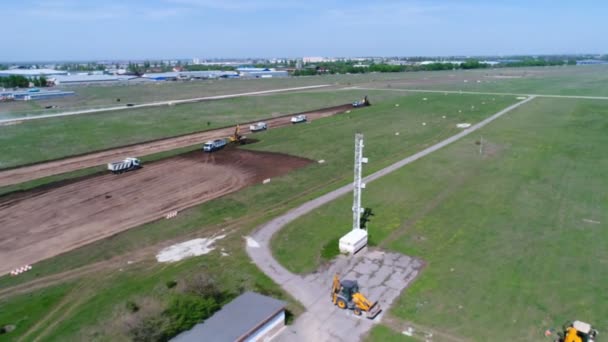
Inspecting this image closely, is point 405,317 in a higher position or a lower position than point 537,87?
lower

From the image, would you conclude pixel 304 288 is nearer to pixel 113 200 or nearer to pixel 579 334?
pixel 579 334

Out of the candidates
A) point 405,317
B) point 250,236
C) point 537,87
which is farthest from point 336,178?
point 537,87

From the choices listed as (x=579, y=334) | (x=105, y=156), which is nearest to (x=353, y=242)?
(x=579, y=334)

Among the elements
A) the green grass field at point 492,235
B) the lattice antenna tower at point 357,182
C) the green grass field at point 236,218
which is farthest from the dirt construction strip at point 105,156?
the lattice antenna tower at point 357,182

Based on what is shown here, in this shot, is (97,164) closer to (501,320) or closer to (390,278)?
(390,278)

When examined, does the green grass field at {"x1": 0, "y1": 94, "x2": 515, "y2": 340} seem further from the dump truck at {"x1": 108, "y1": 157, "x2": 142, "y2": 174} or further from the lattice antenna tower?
the dump truck at {"x1": 108, "y1": 157, "x2": 142, "y2": 174}

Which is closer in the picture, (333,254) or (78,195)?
(333,254)

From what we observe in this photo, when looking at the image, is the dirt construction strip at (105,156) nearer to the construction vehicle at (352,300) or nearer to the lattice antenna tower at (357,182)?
the lattice antenna tower at (357,182)
